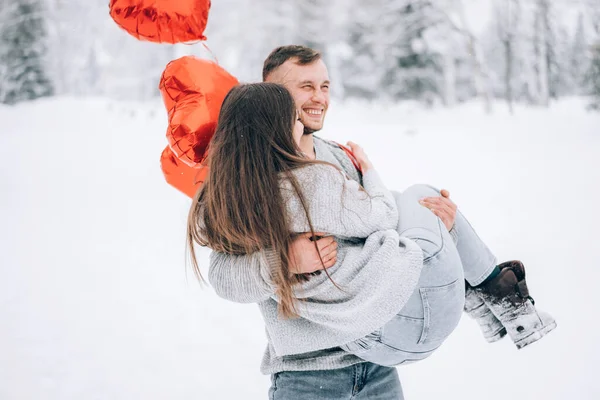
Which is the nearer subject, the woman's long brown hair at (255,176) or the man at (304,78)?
the woman's long brown hair at (255,176)

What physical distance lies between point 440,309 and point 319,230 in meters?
0.50

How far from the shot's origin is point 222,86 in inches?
87.1

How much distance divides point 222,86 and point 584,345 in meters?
2.69

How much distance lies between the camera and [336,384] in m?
1.75

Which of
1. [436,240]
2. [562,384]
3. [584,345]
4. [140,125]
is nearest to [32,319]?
[436,240]

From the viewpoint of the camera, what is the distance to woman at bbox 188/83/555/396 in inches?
58.2

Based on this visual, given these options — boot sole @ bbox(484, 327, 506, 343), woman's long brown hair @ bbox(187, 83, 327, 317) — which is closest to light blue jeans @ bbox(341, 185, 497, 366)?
woman's long brown hair @ bbox(187, 83, 327, 317)

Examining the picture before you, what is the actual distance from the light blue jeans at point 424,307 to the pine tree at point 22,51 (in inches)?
689

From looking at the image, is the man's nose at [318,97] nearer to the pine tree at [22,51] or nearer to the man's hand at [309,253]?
the man's hand at [309,253]

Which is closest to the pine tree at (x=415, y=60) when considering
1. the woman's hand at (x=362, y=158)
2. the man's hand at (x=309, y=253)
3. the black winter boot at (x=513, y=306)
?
the woman's hand at (x=362, y=158)

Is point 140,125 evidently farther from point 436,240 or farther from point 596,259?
point 436,240

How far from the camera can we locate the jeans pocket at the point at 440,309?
1600mm

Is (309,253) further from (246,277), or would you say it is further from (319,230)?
(246,277)

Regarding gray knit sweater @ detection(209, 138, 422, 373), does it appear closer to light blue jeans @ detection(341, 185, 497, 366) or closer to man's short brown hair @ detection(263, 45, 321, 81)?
light blue jeans @ detection(341, 185, 497, 366)
